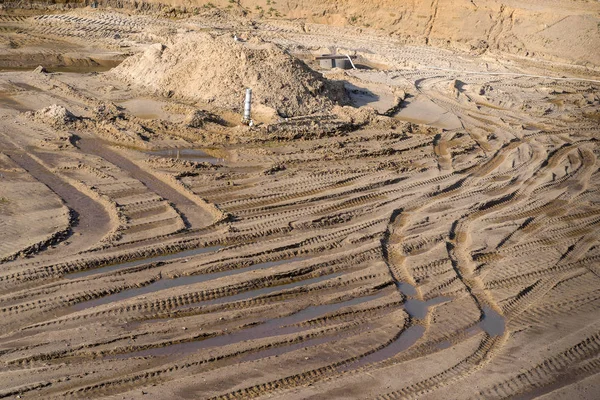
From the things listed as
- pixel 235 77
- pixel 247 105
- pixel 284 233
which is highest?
pixel 235 77

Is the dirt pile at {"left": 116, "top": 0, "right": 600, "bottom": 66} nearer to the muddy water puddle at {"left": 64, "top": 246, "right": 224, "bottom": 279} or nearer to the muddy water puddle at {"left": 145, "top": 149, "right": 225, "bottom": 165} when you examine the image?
the muddy water puddle at {"left": 145, "top": 149, "right": 225, "bottom": 165}

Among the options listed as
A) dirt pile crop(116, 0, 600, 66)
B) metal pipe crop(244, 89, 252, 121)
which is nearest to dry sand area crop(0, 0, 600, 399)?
metal pipe crop(244, 89, 252, 121)

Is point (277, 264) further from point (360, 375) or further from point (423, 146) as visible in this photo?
point (423, 146)

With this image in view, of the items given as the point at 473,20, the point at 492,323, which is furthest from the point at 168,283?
the point at 473,20

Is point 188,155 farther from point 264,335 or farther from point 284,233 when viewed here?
point 264,335

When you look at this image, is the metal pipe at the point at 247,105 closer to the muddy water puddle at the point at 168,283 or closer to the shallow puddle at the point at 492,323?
the muddy water puddle at the point at 168,283

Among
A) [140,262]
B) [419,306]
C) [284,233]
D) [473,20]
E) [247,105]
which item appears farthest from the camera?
[473,20]

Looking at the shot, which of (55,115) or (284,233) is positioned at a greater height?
(55,115)

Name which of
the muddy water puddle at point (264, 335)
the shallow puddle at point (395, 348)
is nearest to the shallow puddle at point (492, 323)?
the shallow puddle at point (395, 348)

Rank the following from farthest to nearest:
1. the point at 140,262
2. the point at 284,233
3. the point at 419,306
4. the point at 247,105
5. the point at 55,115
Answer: the point at 247,105
the point at 55,115
the point at 284,233
the point at 140,262
the point at 419,306
